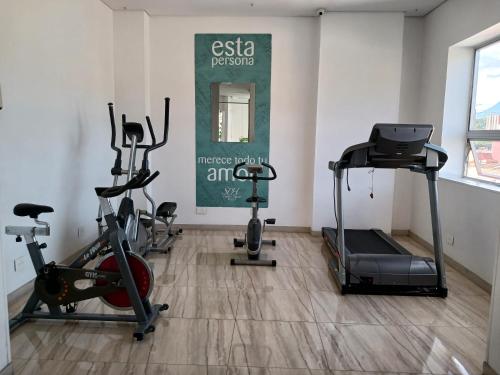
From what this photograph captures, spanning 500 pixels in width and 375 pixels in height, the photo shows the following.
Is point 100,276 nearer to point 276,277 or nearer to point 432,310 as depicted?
point 276,277

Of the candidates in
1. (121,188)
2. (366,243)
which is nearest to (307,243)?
(366,243)

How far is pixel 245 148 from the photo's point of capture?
210 inches

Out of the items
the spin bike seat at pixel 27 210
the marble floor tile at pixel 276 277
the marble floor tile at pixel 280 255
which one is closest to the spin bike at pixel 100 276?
the spin bike seat at pixel 27 210

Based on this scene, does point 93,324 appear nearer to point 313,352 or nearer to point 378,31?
point 313,352

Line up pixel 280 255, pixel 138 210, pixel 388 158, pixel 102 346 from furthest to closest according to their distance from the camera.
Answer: pixel 280 255
pixel 138 210
pixel 388 158
pixel 102 346

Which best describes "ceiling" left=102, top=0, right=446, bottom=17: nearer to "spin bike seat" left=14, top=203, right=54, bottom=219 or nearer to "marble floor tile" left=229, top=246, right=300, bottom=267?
"marble floor tile" left=229, top=246, right=300, bottom=267

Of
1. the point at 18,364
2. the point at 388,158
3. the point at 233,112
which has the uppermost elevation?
the point at 233,112

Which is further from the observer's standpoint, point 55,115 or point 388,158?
point 55,115

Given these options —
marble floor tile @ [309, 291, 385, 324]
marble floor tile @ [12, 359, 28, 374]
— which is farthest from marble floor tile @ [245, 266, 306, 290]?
marble floor tile @ [12, 359, 28, 374]

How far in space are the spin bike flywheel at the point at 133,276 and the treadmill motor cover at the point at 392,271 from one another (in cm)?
183

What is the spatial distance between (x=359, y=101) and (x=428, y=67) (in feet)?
3.17

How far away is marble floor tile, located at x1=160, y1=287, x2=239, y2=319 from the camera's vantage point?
2926mm

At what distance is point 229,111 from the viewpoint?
5293 mm

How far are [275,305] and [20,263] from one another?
2.15m
